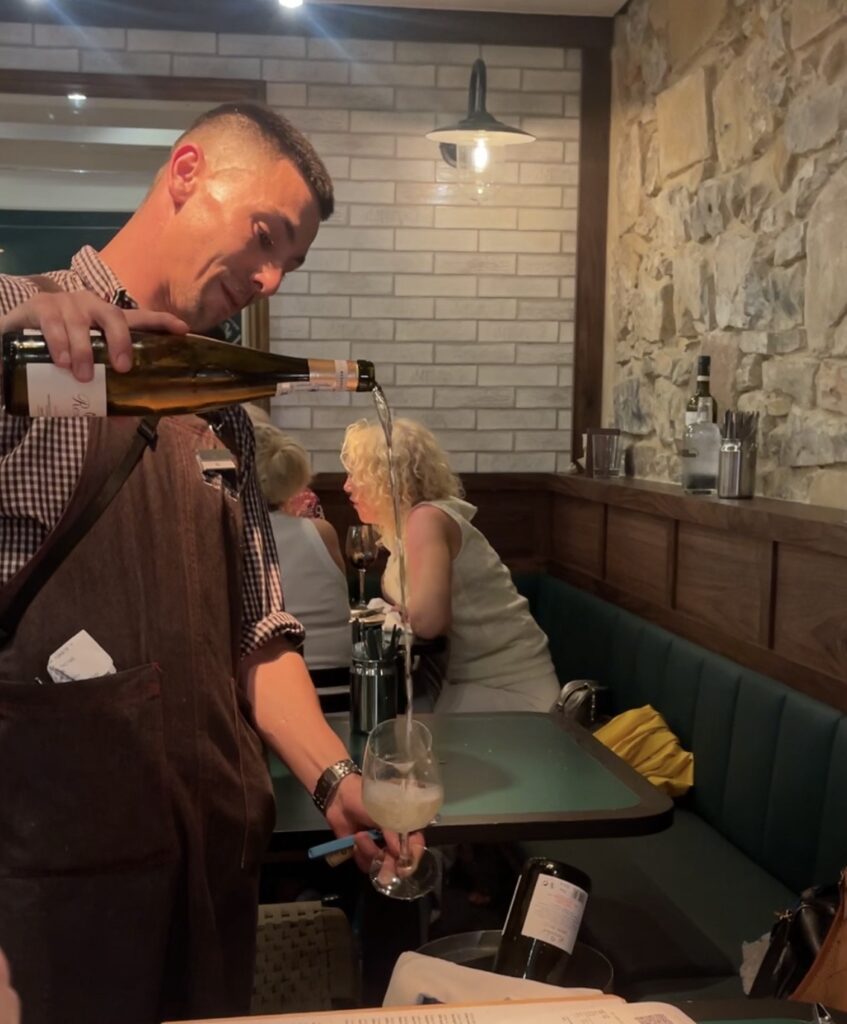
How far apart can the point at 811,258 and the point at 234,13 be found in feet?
8.75

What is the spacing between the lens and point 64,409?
1081 mm

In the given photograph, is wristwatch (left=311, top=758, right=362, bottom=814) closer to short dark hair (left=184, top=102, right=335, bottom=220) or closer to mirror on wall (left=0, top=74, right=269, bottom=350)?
short dark hair (left=184, top=102, right=335, bottom=220)

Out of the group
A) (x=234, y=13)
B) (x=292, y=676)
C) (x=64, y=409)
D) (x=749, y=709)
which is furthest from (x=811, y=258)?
(x=234, y=13)

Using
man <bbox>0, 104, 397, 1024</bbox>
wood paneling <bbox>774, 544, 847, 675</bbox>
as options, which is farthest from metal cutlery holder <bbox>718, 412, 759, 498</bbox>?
man <bbox>0, 104, 397, 1024</bbox>

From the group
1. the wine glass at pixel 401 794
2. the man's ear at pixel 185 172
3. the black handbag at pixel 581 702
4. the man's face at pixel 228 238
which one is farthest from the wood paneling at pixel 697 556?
the man's ear at pixel 185 172

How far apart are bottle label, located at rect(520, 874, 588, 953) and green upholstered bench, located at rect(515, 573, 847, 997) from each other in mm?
682

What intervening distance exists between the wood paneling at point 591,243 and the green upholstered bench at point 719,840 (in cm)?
167

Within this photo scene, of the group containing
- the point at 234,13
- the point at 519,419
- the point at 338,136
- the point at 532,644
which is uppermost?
the point at 234,13

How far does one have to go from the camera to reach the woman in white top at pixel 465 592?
3359mm

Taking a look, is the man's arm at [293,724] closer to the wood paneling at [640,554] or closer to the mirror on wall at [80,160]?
the wood paneling at [640,554]

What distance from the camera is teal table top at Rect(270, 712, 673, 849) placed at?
1887 millimetres

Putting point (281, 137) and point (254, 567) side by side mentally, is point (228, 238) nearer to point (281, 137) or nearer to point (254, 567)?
point (281, 137)

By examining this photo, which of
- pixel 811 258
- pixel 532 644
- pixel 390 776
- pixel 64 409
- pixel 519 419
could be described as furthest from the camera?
pixel 519 419

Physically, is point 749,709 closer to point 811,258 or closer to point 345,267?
point 811,258
